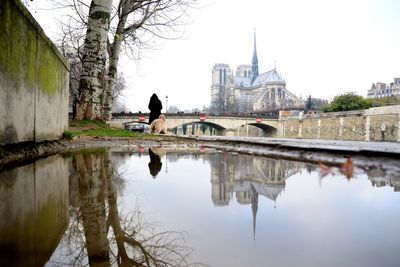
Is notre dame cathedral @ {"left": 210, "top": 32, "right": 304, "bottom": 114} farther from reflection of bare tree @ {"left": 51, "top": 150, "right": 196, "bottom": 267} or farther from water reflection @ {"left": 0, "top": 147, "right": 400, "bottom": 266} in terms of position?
reflection of bare tree @ {"left": 51, "top": 150, "right": 196, "bottom": 267}

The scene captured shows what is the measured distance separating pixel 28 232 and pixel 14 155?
2379mm

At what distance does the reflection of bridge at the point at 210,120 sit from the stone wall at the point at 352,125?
15.3ft

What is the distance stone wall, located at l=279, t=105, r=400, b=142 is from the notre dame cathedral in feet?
145

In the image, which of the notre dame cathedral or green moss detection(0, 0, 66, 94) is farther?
the notre dame cathedral

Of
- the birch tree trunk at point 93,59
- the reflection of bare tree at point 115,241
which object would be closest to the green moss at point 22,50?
the reflection of bare tree at point 115,241

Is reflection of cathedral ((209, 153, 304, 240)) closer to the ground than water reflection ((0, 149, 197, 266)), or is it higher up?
higher up

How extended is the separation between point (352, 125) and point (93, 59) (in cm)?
3398

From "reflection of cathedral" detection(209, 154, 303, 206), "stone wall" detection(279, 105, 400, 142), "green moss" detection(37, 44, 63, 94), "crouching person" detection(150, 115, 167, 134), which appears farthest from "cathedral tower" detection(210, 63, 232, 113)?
"reflection of cathedral" detection(209, 154, 303, 206)

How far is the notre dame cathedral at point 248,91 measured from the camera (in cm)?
10169

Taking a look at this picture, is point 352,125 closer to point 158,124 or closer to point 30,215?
point 158,124

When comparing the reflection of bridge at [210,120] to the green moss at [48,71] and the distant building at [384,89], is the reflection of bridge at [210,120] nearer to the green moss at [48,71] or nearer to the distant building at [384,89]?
the green moss at [48,71]

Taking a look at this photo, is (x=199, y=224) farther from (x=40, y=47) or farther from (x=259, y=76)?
(x=259, y=76)

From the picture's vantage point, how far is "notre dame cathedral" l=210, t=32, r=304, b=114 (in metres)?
102

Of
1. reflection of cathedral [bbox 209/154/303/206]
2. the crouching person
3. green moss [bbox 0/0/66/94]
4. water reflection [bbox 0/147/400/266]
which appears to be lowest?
water reflection [bbox 0/147/400/266]
